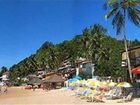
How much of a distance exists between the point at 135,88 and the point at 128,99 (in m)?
4.70

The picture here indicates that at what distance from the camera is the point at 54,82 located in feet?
252

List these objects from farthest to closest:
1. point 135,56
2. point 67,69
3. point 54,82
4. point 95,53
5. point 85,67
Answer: point 67,69, point 85,67, point 54,82, point 95,53, point 135,56

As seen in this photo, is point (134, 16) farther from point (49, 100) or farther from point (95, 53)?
point (95, 53)

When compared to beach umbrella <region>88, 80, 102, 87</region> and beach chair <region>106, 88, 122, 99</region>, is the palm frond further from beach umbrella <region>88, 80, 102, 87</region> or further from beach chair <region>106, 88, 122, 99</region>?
beach chair <region>106, 88, 122, 99</region>

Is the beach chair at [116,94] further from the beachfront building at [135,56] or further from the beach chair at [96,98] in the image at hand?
the beachfront building at [135,56]

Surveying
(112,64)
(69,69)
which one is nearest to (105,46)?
(112,64)

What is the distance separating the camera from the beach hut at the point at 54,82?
246ft

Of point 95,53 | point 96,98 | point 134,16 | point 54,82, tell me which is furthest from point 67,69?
point 96,98

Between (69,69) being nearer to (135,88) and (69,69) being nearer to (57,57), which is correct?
(57,57)

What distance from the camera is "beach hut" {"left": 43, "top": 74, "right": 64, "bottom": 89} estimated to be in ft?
246

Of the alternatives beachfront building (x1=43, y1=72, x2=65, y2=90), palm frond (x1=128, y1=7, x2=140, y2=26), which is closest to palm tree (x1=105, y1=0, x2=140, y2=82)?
palm frond (x1=128, y1=7, x2=140, y2=26)

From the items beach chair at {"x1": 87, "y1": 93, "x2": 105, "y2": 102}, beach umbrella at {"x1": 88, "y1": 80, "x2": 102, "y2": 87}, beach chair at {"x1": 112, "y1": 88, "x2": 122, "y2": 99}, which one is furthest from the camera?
beach umbrella at {"x1": 88, "y1": 80, "x2": 102, "y2": 87}

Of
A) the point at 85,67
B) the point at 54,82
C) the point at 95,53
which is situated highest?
the point at 95,53

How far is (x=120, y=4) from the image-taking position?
137 ft
